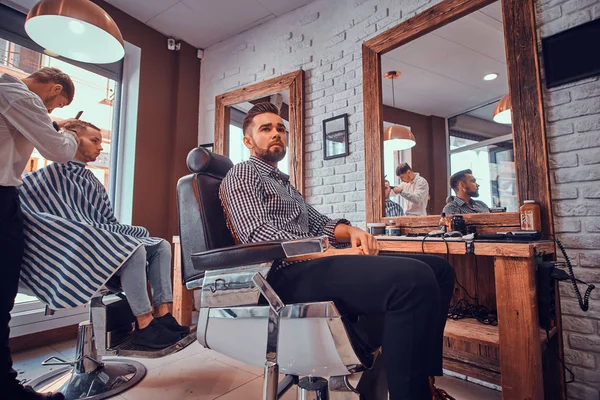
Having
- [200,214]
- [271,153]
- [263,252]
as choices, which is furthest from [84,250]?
[263,252]

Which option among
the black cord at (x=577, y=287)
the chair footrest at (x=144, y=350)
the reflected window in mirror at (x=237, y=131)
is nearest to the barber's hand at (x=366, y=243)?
the chair footrest at (x=144, y=350)

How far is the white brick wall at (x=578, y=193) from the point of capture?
154 cm

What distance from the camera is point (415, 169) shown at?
7.42 feet

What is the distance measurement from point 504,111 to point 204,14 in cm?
275

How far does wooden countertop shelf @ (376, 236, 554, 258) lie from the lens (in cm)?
130

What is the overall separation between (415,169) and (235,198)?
1.54 meters

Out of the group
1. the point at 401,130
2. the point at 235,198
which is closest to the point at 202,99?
the point at 401,130

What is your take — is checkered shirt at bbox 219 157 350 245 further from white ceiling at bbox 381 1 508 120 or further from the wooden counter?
white ceiling at bbox 381 1 508 120

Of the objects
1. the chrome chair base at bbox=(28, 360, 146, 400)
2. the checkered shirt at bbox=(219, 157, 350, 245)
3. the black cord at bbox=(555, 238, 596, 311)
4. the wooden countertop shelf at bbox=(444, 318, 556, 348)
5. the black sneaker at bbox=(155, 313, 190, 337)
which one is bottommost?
the chrome chair base at bbox=(28, 360, 146, 400)

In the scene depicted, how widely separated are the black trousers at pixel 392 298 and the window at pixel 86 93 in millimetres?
2530

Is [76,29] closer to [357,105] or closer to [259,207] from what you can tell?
[259,207]

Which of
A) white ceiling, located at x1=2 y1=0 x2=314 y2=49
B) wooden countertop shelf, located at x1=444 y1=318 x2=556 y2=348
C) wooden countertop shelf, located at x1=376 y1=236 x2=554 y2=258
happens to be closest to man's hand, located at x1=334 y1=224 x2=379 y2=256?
wooden countertop shelf, located at x1=376 y1=236 x2=554 y2=258

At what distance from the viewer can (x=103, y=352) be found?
1459 millimetres

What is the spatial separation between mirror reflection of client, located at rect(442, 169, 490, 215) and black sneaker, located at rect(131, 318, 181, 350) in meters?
1.72
